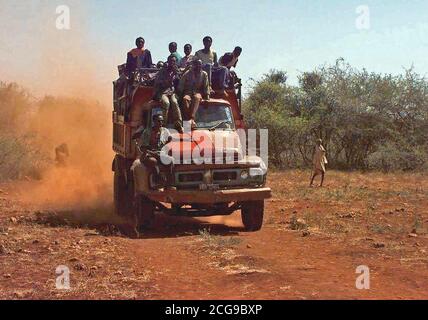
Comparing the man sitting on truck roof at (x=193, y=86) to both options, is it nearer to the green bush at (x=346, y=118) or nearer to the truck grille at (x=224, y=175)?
the truck grille at (x=224, y=175)

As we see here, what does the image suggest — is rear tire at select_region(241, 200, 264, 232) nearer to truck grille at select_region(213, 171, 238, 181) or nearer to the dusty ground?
the dusty ground

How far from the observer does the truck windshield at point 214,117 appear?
10.4m

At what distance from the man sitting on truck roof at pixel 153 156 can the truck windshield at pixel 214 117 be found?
2.56 ft

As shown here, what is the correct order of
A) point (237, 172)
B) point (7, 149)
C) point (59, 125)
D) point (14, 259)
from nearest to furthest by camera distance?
point (14, 259)
point (237, 172)
point (7, 149)
point (59, 125)

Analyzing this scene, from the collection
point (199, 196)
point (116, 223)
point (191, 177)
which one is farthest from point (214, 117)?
point (116, 223)

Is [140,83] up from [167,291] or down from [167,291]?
up

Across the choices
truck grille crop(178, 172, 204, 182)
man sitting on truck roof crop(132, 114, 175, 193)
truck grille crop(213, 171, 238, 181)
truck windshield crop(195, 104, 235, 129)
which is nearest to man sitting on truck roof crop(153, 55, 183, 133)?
man sitting on truck roof crop(132, 114, 175, 193)

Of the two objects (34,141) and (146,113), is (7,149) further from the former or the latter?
(146,113)

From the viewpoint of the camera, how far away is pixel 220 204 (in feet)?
32.8

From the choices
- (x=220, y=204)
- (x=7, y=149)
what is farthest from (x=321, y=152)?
(x=7, y=149)

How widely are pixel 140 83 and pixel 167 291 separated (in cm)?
550

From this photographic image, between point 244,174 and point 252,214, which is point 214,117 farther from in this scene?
point 252,214

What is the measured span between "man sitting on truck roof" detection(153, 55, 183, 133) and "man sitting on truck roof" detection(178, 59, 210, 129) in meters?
0.19

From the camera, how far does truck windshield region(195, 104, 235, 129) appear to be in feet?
34.0
